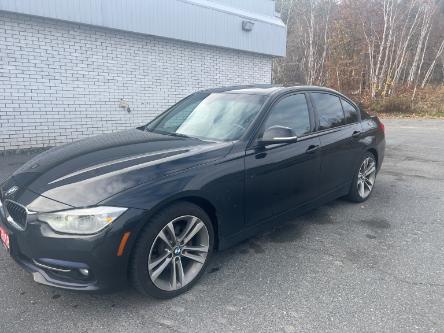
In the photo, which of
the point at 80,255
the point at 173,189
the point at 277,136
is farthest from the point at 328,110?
the point at 80,255

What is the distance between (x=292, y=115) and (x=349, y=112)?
1.35 metres

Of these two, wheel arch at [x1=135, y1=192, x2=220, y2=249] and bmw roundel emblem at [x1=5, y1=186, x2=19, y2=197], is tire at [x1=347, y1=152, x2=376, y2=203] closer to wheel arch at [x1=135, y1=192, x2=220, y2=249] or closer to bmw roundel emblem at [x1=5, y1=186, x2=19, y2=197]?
wheel arch at [x1=135, y1=192, x2=220, y2=249]

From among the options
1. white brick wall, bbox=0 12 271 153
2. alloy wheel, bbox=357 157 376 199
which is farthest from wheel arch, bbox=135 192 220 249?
white brick wall, bbox=0 12 271 153

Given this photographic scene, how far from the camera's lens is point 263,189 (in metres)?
3.30

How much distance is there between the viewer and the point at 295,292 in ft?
9.32

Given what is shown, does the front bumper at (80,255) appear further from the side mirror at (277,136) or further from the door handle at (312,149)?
the door handle at (312,149)

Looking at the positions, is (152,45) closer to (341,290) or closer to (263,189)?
(263,189)

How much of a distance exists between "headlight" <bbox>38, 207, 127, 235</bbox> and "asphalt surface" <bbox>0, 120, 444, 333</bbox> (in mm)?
671

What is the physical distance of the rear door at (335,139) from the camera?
13.3 feet

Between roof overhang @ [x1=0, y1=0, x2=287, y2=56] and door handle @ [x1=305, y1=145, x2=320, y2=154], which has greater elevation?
roof overhang @ [x1=0, y1=0, x2=287, y2=56]

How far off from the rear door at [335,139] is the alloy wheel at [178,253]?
1.78 metres

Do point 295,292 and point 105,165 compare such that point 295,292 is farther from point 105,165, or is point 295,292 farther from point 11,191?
point 11,191

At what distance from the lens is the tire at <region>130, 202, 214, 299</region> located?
2.50m

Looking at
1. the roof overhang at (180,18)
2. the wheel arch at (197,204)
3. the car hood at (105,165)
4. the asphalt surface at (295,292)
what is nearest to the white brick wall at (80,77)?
the roof overhang at (180,18)
